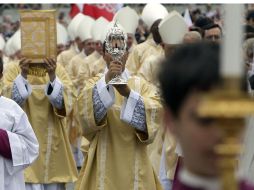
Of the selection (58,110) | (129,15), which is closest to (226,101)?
(58,110)

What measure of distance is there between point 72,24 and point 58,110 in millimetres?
10574

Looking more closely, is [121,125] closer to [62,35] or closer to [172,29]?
[172,29]

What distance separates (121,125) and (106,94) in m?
0.32

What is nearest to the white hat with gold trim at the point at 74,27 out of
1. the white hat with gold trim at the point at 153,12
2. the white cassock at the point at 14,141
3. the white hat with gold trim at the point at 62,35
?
the white hat with gold trim at the point at 62,35

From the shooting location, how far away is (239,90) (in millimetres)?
1842

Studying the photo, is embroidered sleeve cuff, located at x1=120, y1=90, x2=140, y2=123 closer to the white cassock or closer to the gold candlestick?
the white cassock

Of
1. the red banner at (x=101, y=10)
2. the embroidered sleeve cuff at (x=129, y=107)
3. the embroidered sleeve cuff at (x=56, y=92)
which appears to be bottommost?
the red banner at (x=101, y=10)

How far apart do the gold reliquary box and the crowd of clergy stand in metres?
0.07

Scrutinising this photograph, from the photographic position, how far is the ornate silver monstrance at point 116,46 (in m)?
6.89

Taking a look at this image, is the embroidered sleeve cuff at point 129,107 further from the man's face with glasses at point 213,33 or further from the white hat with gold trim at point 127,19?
the white hat with gold trim at point 127,19

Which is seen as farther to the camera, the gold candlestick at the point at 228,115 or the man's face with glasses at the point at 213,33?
the man's face with glasses at the point at 213,33

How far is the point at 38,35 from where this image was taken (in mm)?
8078

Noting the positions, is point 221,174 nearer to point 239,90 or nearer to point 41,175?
point 239,90

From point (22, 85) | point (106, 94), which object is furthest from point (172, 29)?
point (106, 94)
